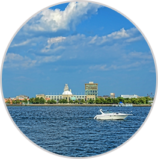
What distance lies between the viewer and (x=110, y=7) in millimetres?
8742

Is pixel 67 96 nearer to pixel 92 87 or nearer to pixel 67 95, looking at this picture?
pixel 67 95

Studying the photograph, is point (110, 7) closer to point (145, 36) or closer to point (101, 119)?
point (145, 36)

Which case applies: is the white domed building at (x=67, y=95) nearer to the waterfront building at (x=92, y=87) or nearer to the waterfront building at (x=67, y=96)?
the waterfront building at (x=67, y=96)

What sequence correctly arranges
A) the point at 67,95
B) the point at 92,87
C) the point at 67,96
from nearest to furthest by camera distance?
the point at 92,87
the point at 67,95
the point at 67,96

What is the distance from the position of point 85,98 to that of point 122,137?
50.9m

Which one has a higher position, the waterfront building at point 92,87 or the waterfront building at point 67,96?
the waterfront building at point 92,87

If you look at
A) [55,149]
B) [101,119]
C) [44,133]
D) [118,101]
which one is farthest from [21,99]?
[55,149]

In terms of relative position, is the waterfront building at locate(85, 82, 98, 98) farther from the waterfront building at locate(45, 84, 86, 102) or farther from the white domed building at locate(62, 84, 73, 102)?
the white domed building at locate(62, 84, 73, 102)

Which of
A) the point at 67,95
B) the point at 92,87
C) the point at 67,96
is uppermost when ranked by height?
the point at 92,87

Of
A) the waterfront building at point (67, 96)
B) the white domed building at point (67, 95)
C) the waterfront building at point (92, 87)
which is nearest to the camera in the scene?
the waterfront building at point (92, 87)

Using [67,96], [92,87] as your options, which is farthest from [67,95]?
[92,87]

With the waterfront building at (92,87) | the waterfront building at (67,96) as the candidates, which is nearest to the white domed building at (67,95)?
the waterfront building at (67,96)

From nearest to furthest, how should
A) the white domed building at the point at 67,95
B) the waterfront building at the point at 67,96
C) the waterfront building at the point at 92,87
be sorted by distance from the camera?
the waterfront building at the point at 92,87, the waterfront building at the point at 67,96, the white domed building at the point at 67,95

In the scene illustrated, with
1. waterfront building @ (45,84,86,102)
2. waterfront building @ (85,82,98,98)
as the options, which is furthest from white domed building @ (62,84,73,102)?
waterfront building @ (85,82,98,98)
